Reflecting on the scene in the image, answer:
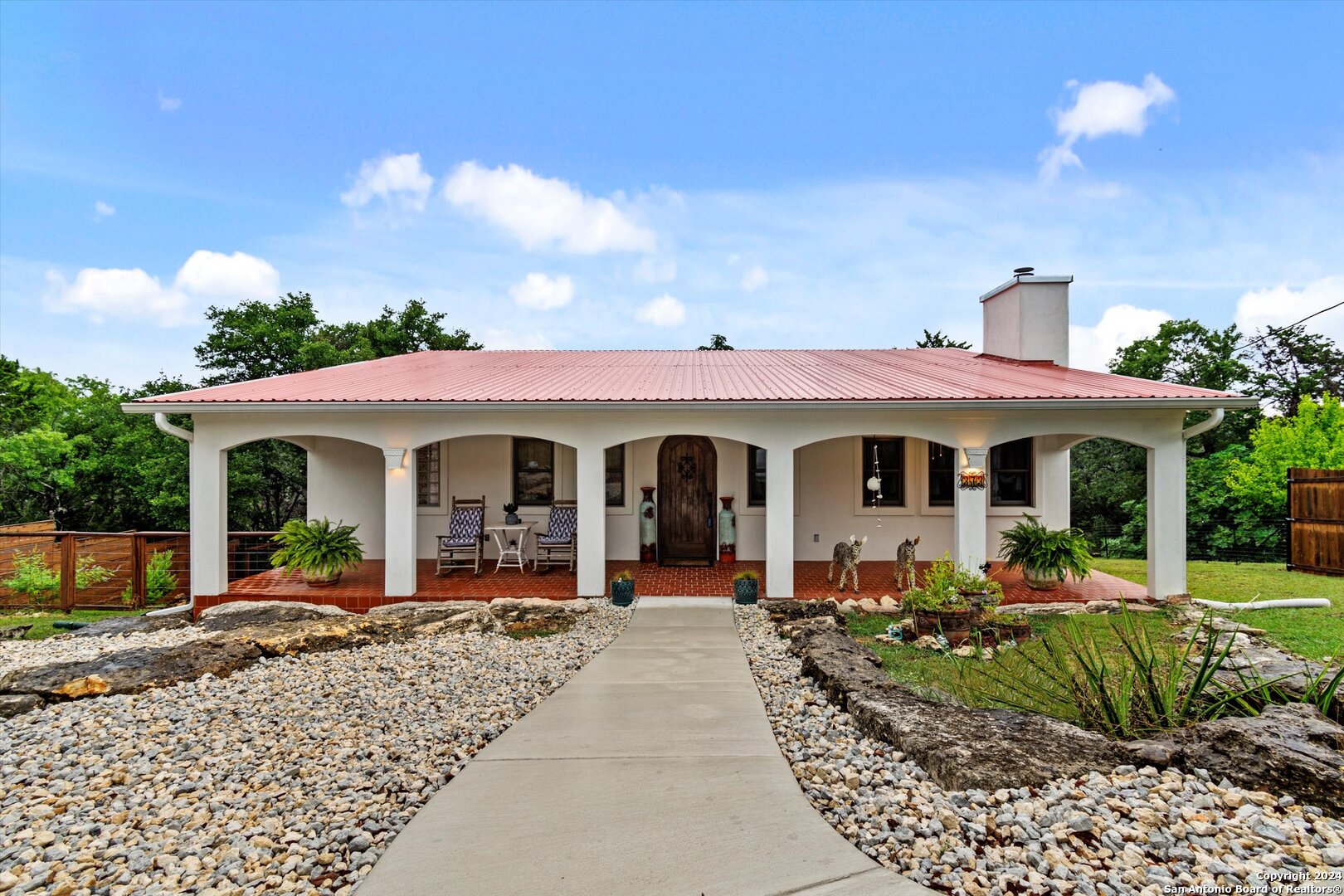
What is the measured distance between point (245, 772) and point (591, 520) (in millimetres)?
5418

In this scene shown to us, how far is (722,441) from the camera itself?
10867 mm

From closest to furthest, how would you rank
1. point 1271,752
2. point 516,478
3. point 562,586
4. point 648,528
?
point 1271,752 < point 562,586 < point 648,528 < point 516,478

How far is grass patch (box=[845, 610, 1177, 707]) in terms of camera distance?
453 cm

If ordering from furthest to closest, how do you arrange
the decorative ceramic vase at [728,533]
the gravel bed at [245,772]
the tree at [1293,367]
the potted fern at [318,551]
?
the tree at [1293,367], the decorative ceramic vase at [728,533], the potted fern at [318,551], the gravel bed at [245,772]

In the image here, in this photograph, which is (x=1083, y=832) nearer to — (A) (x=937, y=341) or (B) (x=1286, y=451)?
(B) (x=1286, y=451)

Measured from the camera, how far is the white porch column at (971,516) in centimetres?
839

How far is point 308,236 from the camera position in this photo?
18625 millimetres

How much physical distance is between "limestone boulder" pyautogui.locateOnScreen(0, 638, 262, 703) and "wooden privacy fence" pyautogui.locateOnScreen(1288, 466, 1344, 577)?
15547 millimetres

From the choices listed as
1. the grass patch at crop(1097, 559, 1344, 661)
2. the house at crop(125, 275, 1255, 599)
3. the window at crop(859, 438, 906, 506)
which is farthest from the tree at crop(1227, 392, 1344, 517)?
the window at crop(859, 438, 906, 506)

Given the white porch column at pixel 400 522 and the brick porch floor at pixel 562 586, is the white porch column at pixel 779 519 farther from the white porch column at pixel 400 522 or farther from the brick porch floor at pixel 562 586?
the white porch column at pixel 400 522

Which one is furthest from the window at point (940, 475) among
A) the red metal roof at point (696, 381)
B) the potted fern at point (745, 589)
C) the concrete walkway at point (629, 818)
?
the concrete walkway at point (629, 818)

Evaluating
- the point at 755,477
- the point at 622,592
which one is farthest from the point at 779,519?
the point at 755,477

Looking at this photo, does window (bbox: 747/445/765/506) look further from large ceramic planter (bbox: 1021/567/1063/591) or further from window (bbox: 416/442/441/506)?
window (bbox: 416/442/441/506)

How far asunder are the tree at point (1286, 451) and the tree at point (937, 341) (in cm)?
945
